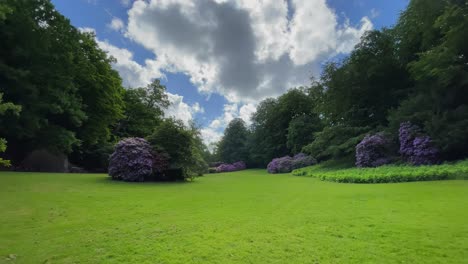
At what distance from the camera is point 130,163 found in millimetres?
11977

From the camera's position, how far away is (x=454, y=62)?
14.2 meters

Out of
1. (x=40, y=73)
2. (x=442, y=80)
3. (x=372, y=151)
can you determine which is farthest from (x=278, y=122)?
(x=40, y=73)

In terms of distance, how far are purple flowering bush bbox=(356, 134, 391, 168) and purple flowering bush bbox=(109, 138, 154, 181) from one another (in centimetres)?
1192

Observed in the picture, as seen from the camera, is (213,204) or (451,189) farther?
(451,189)

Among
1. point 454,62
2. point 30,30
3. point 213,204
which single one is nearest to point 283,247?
point 213,204

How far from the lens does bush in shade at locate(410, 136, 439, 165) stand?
13.2 meters

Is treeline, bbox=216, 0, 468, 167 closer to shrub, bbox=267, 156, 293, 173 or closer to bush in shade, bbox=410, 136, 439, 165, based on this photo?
bush in shade, bbox=410, 136, 439, 165

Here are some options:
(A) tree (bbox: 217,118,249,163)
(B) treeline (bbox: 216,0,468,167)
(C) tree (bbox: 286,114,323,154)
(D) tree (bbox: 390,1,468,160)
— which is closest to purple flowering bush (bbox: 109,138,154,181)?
(B) treeline (bbox: 216,0,468,167)

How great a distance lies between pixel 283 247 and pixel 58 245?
2.86 metres

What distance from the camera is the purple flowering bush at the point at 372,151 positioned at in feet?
53.2

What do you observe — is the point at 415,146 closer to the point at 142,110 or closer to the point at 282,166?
the point at 282,166

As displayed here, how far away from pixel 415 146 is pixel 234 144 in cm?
3188

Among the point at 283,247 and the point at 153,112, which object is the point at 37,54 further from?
the point at 283,247

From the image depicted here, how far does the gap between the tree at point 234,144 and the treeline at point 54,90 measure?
23.8m
